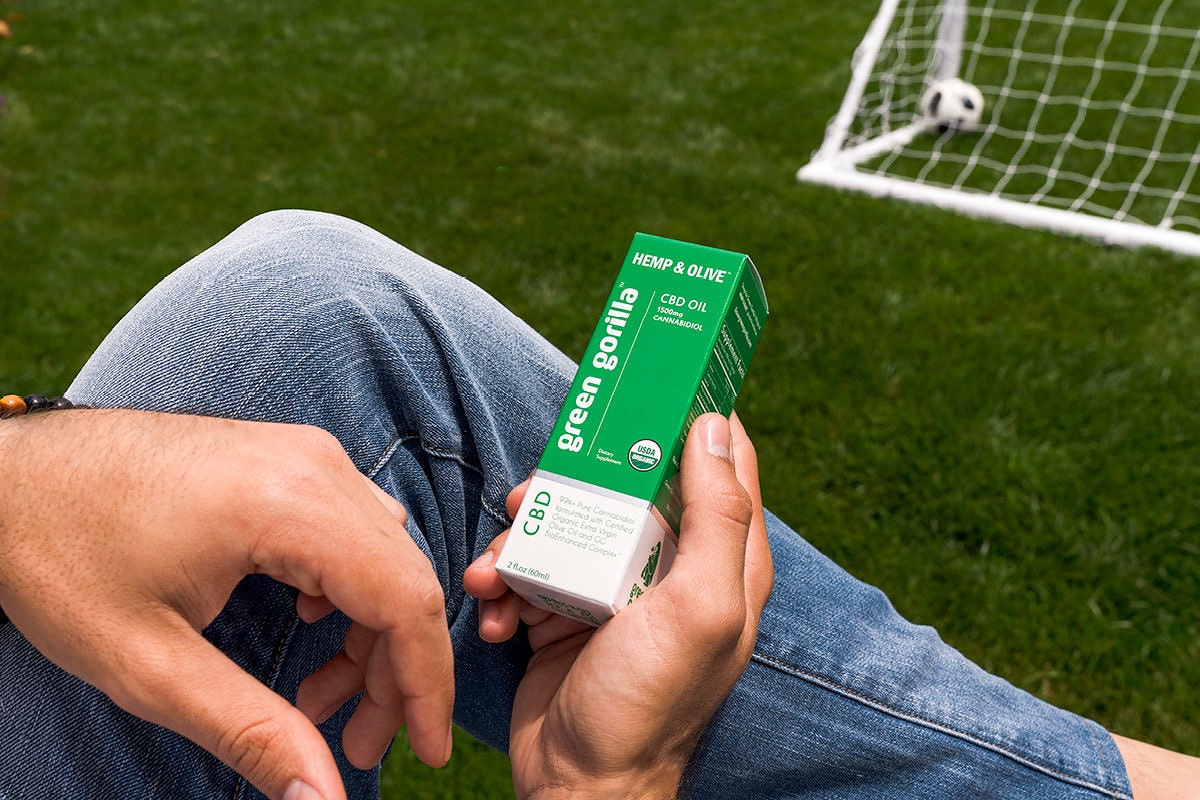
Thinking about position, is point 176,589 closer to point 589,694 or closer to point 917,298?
point 589,694

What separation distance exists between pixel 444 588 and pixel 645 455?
12.6 inches

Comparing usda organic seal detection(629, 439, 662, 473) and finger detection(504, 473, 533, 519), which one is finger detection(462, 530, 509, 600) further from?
usda organic seal detection(629, 439, 662, 473)

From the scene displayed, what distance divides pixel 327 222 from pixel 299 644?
1.62 ft

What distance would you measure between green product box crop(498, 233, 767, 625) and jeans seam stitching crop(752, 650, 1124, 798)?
0.74 feet

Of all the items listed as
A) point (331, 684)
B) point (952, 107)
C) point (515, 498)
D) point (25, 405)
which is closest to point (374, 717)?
Result: point (331, 684)

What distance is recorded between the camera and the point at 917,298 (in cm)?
269

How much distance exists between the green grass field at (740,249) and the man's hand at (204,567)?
3.74 ft

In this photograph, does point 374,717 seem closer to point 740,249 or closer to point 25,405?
point 25,405

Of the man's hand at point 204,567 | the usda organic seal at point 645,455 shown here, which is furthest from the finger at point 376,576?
the usda organic seal at point 645,455

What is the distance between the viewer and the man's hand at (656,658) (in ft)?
2.77

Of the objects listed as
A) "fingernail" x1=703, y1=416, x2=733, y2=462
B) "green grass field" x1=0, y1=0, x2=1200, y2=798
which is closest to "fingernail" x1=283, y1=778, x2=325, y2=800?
"fingernail" x1=703, y1=416, x2=733, y2=462

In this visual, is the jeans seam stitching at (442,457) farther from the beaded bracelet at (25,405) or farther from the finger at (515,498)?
the beaded bracelet at (25,405)

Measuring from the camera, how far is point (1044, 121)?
3.75 meters

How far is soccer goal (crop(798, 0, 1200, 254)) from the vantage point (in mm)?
3176
